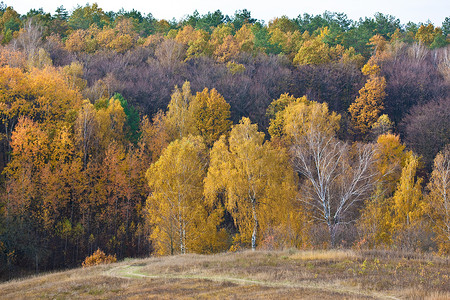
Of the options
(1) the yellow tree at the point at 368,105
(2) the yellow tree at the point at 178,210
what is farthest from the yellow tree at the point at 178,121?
(1) the yellow tree at the point at 368,105

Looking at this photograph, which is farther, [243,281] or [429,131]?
[429,131]

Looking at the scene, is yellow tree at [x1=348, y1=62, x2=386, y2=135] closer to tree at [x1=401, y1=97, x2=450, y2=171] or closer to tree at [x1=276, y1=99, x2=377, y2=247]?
tree at [x1=401, y1=97, x2=450, y2=171]

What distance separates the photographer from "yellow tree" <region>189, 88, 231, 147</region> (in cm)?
5625

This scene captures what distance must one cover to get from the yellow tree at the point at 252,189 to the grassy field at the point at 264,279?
431 inches

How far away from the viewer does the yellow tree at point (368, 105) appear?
64.3 meters

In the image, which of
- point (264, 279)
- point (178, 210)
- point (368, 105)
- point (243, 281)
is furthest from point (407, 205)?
point (368, 105)

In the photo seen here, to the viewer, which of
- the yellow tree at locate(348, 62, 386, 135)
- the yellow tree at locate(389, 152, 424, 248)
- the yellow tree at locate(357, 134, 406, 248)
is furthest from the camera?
the yellow tree at locate(348, 62, 386, 135)

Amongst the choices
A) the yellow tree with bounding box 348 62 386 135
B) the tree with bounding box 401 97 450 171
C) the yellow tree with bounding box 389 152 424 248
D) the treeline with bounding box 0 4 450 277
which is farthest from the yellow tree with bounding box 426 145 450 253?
the yellow tree with bounding box 348 62 386 135

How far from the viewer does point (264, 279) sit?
18.8 metres

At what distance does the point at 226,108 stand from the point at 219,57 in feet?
82.1

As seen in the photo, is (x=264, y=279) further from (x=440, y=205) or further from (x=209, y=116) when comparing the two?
(x=209, y=116)

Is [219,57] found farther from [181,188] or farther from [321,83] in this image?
[181,188]

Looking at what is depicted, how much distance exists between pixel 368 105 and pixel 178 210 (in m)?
41.0

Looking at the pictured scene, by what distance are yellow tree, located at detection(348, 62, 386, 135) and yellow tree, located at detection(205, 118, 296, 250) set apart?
30.5m
